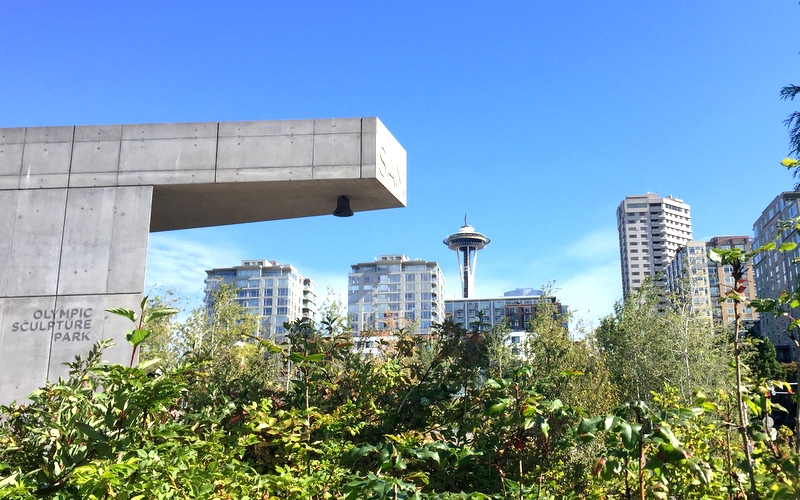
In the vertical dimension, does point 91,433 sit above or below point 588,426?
below

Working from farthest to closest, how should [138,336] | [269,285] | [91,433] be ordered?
1. [269,285]
2. [138,336]
3. [91,433]

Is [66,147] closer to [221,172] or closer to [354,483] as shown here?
[221,172]

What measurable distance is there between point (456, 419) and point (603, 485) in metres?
1.24

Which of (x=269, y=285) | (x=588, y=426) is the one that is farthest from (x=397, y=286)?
(x=588, y=426)

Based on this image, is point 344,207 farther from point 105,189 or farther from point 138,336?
point 138,336

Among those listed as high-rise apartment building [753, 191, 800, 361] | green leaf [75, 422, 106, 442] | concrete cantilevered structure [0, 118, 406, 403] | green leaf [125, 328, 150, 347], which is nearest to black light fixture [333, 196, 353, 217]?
concrete cantilevered structure [0, 118, 406, 403]

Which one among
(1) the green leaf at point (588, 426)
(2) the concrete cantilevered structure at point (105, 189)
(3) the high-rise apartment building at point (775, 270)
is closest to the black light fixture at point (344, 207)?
(2) the concrete cantilevered structure at point (105, 189)

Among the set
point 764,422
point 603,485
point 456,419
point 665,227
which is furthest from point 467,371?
point 665,227

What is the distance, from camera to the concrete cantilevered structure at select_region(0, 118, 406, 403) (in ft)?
28.8

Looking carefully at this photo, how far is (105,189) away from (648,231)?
191902 millimetres

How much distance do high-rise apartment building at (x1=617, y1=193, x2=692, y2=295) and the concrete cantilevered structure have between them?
7331 inches

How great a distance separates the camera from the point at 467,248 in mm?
183625

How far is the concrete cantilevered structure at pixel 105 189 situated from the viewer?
8773 millimetres

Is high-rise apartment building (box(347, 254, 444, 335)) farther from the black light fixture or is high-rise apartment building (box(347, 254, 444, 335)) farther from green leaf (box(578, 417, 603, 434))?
green leaf (box(578, 417, 603, 434))
